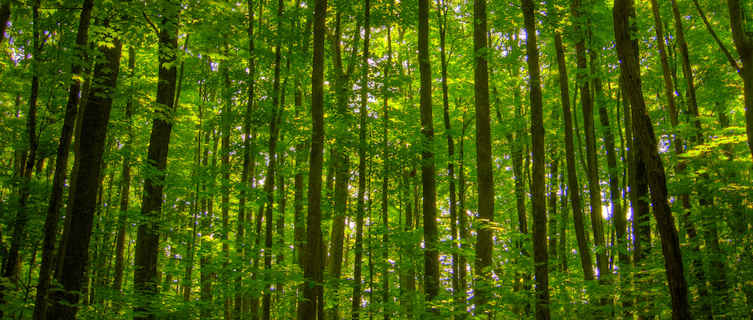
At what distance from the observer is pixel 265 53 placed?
11648mm

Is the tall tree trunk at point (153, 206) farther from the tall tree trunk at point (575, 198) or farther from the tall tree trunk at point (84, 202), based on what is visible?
the tall tree trunk at point (575, 198)

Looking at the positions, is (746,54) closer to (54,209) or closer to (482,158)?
(482,158)

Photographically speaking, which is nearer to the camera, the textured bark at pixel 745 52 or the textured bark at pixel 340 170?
the textured bark at pixel 745 52

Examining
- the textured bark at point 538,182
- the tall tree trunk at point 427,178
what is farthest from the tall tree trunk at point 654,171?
the tall tree trunk at point 427,178

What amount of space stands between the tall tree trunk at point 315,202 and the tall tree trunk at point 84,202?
12.6 feet

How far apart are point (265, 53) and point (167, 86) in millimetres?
3107

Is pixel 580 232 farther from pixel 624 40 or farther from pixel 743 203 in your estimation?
pixel 624 40

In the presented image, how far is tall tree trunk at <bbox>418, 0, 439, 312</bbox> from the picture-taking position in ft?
35.1

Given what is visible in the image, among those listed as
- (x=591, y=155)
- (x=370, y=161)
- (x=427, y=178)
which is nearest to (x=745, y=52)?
(x=591, y=155)

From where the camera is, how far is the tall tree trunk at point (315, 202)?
9.13 meters

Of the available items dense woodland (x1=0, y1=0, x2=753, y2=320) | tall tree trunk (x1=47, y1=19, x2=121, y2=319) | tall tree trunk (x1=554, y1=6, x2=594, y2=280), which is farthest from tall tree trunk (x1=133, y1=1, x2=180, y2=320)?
tall tree trunk (x1=554, y1=6, x2=594, y2=280)

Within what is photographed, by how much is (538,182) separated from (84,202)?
26.9 ft

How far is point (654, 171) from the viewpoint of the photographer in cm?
568

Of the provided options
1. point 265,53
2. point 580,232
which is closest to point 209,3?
point 265,53
